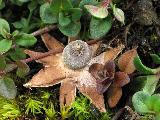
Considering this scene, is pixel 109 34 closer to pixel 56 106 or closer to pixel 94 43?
pixel 94 43

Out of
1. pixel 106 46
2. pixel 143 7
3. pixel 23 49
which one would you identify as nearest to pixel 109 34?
pixel 106 46

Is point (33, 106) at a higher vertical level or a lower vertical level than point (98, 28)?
lower

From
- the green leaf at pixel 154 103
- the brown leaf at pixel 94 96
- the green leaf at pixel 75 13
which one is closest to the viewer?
the green leaf at pixel 154 103

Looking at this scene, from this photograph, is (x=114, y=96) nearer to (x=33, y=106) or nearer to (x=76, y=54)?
(x=76, y=54)

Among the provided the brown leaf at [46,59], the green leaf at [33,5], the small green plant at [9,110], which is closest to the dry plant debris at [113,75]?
the brown leaf at [46,59]

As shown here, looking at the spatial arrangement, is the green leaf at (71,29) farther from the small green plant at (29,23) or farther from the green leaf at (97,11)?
the small green plant at (29,23)

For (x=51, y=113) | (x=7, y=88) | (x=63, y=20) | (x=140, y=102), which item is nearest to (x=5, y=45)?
(x=7, y=88)

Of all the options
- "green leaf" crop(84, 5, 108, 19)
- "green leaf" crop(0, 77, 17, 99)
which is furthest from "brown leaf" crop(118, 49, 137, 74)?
"green leaf" crop(0, 77, 17, 99)

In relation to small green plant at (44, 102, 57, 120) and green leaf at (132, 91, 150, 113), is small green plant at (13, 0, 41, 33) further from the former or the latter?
green leaf at (132, 91, 150, 113)
